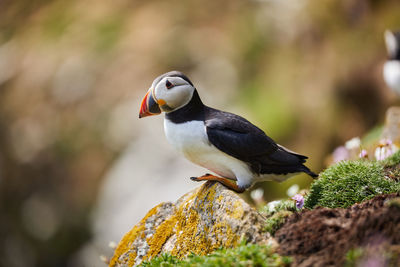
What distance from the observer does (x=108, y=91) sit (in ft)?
45.9

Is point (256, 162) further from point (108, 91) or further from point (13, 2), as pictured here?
point (13, 2)

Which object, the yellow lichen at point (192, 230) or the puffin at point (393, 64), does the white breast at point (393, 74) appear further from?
the yellow lichen at point (192, 230)

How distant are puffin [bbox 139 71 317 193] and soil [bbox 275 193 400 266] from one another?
98 cm

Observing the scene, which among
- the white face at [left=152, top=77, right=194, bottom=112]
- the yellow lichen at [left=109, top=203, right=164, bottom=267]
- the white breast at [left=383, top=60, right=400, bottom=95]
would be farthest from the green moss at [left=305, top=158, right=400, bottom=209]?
the white breast at [left=383, top=60, right=400, bottom=95]

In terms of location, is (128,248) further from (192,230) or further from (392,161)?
(392,161)

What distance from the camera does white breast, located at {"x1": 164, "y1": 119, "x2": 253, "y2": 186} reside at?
4.73m

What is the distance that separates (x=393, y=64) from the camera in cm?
1026

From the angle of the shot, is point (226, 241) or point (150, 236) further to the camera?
point (150, 236)

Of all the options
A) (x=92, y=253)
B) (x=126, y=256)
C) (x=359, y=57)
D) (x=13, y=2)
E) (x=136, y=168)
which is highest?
(x=13, y=2)

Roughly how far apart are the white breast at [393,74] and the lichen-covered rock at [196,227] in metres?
6.65

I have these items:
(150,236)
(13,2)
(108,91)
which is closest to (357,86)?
(108,91)

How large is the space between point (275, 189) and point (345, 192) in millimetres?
5579

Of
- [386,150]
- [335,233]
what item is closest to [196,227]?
[335,233]

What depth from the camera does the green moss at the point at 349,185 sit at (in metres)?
4.76
